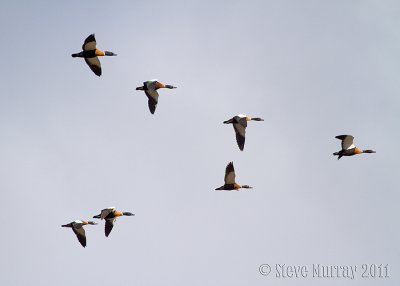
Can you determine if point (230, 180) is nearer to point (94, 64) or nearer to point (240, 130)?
point (240, 130)

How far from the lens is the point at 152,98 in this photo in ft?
248

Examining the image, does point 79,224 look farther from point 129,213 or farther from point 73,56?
point 73,56

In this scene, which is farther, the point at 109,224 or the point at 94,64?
the point at 109,224

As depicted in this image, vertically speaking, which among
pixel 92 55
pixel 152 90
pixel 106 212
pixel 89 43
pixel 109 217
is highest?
pixel 89 43

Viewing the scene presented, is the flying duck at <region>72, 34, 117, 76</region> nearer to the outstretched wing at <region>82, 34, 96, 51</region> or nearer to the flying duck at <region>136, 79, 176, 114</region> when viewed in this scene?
the outstretched wing at <region>82, 34, 96, 51</region>

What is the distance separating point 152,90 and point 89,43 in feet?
24.5

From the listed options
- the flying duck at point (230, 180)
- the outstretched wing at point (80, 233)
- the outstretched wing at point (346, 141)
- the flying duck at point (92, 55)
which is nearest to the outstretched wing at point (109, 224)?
the outstretched wing at point (80, 233)

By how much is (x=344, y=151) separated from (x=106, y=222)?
19440 mm

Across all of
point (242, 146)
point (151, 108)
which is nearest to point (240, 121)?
point (242, 146)

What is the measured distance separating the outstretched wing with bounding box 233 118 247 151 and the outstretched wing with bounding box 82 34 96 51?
12.1 metres

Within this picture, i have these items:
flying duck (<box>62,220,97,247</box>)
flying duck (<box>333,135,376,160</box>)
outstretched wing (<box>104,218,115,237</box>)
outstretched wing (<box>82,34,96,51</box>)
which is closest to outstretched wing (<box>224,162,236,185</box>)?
flying duck (<box>333,135,376,160</box>)

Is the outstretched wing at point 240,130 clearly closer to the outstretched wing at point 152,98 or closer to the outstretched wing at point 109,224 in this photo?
the outstretched wing at point 152,98

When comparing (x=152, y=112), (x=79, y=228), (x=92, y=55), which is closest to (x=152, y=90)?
(x=152, y=112)

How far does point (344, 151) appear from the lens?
71375 mm
